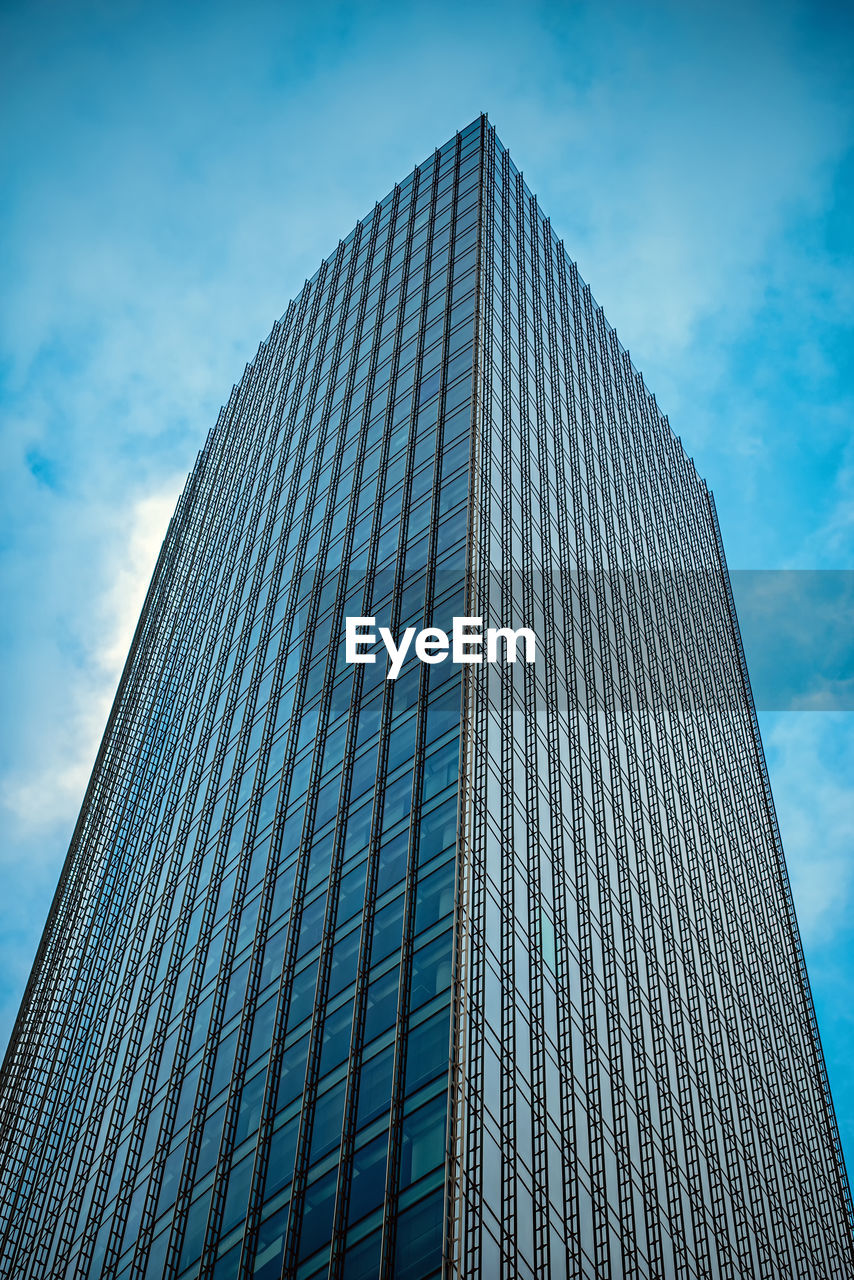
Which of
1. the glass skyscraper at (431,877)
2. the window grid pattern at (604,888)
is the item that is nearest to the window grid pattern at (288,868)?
the glass skyscraper at (431,877)

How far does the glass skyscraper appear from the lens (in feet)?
128

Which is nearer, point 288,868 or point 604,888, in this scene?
point 288,868

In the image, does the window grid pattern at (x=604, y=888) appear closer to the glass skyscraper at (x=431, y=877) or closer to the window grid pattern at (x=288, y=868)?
→ the glass skyscraper at (x=431, y=877)

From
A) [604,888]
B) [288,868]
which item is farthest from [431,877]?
[604,888]

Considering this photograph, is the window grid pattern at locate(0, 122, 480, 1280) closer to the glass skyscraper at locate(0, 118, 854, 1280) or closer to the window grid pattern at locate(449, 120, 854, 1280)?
the glass skyscraper at locate(0, 118, 854, 1280)

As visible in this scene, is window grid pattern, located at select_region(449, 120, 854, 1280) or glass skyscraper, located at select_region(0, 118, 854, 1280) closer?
glass skyscraper, located at select_region(0, 118, 854, 1280)

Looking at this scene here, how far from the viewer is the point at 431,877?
41.9 m

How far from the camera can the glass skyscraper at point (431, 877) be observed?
3897 cm

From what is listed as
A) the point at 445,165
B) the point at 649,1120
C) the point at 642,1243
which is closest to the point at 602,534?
the point at 445,165

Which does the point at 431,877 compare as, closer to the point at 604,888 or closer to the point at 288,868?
the point at 288,868

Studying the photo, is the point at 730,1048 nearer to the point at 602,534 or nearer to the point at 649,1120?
the point at 649,1120

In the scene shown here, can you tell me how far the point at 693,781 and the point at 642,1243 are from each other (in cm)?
3560

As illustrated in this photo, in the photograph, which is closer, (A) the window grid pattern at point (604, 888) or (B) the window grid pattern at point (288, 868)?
(B) the window grid pattern at point (288, 868)

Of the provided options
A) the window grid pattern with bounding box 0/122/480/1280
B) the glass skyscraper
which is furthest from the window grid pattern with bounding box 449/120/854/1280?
the window grid pattern with bounding box 0/122/480/1280
